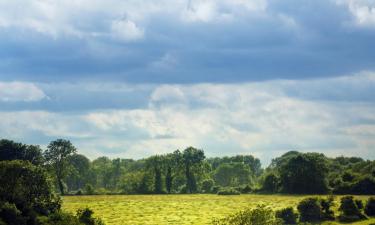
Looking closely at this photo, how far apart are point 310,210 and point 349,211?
25.1 feet

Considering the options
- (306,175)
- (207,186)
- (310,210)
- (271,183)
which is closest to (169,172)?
(207,186)

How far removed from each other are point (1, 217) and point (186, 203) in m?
63.5

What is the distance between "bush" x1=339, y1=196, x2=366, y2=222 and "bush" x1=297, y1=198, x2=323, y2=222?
173 inches

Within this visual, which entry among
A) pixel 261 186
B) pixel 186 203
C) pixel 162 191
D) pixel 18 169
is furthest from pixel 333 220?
pixel 162 191

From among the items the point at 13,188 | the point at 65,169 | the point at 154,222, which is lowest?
the point at 154,222

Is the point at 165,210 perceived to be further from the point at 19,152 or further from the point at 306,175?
the point at 306,175

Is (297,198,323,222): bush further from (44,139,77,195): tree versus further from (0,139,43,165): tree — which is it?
(44,139,77,195): tree

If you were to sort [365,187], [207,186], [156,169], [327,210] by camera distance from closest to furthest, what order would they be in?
[327,210] → [365,187] → [156,169] → [207,186]

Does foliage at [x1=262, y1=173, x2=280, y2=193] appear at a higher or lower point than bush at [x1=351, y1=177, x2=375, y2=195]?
higher

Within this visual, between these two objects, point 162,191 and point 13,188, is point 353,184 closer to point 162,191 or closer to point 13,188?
point 162,191

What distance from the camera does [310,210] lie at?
9962 cm

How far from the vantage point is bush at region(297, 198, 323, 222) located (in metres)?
99.2

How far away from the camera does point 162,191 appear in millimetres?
185000

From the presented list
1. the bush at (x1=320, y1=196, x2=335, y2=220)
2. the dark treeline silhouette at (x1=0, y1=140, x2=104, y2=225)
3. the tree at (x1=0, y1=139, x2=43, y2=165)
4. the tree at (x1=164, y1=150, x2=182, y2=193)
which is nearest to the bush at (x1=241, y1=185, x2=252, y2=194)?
the tree at (x1=164, y1=150, x2=182, y2=193)
